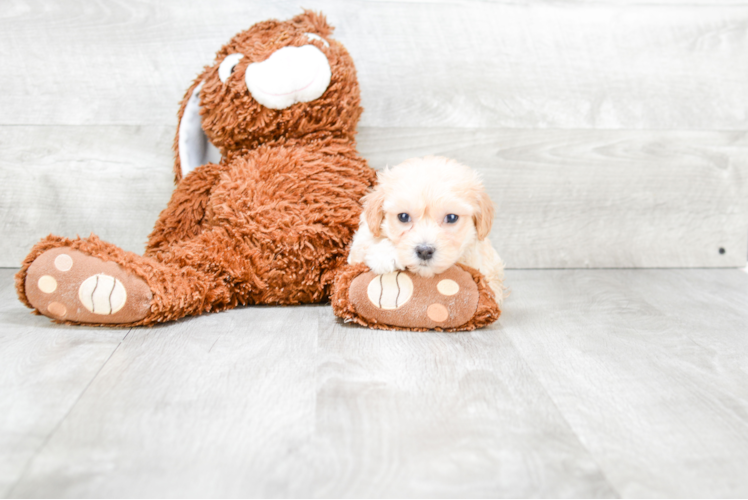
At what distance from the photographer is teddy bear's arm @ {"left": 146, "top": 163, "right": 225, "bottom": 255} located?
4.09 feet

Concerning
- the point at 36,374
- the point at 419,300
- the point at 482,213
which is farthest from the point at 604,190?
the point at 36,374

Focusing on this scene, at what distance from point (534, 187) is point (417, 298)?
635 millimetres

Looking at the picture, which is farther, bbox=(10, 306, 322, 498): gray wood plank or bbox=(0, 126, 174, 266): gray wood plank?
bbox=(0, 126, 174, 266): gray wood plank

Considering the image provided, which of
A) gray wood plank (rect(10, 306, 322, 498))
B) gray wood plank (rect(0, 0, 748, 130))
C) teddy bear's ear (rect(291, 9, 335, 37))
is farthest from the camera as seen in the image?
gray wood plank (rect(0, 0, 748, 130))

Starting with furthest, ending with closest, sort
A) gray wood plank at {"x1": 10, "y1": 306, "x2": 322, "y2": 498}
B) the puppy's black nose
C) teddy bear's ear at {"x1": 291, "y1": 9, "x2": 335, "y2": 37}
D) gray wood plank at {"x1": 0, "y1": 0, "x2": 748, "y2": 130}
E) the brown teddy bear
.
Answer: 1. gray wood plank at {"x1": 0, "y1": 0, "x2": 748, "y2": 130}
2. teddy bear's ear at {"x1": 291, "y1": 9, "x2": 335, "y2": 37}
3. the brown teddy bear
4. the puppy's black nose
5. gray wood plank at {"x1": 10, "y1": 306, "x2": 322, "y2": 498}

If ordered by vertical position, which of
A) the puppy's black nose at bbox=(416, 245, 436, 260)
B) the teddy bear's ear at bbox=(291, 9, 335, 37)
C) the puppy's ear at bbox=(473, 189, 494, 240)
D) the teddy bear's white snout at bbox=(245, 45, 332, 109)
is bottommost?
the puppy's black nose at bbox=(416, 245, 436, 260)

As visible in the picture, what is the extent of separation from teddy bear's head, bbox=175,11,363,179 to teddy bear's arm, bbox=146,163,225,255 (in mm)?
66

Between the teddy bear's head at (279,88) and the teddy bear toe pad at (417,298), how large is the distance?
1.22ft

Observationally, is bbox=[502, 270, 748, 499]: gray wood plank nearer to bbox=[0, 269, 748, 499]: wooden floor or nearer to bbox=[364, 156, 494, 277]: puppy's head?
bbox=[0, 269, 748, 499]: wooden floor

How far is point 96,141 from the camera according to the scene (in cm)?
142

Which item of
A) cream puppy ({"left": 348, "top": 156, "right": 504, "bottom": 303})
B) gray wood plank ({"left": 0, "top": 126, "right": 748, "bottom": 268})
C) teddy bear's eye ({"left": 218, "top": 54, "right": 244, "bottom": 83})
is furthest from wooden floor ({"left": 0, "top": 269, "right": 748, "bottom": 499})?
teddy bear's eye ({"left": 218, "top": 54, "right": 244, "bottom": 83})

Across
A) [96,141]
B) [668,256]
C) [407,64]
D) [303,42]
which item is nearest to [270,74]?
[303,42]

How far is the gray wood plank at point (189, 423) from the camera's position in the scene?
619 millimetres

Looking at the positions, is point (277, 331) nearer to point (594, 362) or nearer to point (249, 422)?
point (249, 422)
